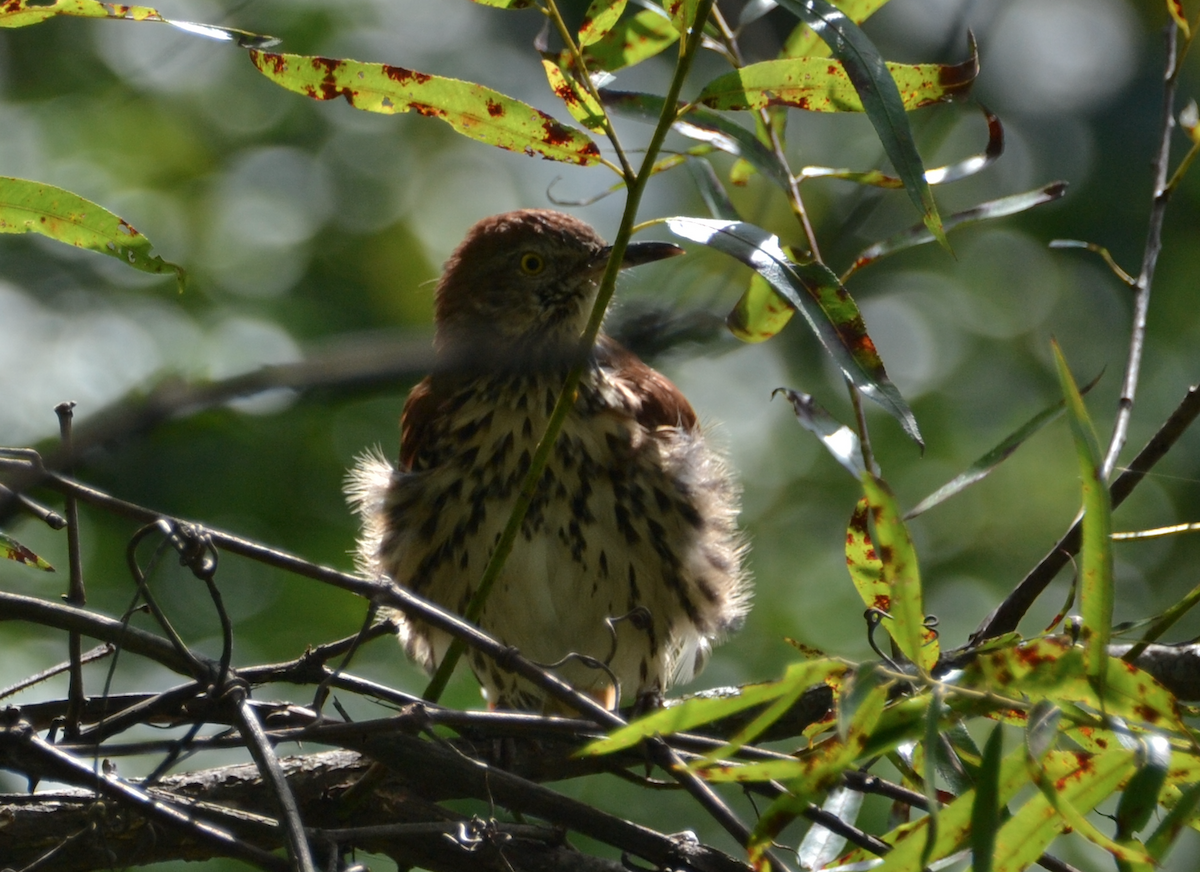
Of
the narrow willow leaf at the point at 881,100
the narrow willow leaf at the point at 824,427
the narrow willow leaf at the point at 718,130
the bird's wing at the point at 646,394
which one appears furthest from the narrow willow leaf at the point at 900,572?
the bird's wing at the point at 646,394

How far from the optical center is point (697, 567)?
402 centimetres

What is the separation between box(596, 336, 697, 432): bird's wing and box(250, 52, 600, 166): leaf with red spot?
192 cm

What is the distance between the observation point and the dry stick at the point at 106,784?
169 centimetres

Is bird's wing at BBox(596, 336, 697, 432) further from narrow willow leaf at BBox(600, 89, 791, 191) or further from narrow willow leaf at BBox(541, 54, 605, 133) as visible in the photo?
narrow willow leaf at BBox(541, 54, 605, 133)

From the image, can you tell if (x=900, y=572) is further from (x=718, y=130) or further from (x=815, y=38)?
(x=815, y=38)

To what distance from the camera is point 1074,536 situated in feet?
8.55

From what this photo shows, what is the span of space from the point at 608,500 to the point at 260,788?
1.60 m

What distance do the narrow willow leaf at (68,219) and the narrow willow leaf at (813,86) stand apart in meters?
0.96

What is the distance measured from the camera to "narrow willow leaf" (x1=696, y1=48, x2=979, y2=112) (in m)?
1.99

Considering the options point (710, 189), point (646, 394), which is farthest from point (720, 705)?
point (646, 394)

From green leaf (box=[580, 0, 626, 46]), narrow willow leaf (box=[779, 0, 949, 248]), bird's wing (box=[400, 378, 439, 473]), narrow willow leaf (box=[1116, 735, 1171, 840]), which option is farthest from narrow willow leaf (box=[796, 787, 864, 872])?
bird's wing (box=[400, 378, 439, 473])

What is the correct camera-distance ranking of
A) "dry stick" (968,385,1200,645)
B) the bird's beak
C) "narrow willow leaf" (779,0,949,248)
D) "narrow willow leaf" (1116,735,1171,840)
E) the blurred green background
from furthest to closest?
1. the blurred green background
2. the bird's beak
3. "dry stick" (968,385,1200,645)
4. "narrow willow leaf" (779,0,949,248)
5. "narrow willow leaf" (1116,735,1171,840)

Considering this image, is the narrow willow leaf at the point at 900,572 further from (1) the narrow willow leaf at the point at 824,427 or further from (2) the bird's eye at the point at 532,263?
(2) the bird's eye at the point at 532,263

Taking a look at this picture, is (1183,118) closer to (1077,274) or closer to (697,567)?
(697,567)
